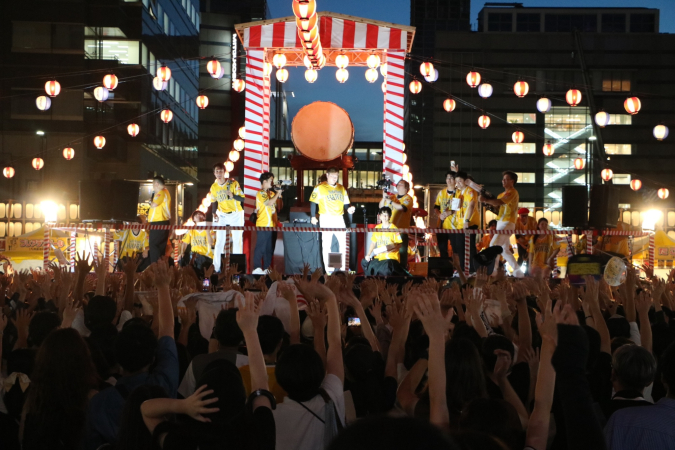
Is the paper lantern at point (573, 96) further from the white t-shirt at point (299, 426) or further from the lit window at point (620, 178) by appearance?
the lit window at point (620, 178)

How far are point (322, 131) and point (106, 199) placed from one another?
449cm

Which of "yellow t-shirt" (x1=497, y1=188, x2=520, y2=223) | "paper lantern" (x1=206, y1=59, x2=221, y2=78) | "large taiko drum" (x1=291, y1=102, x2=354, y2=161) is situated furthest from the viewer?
"paper lantern" (x1=206, y1=59, x2=221, y2=78)

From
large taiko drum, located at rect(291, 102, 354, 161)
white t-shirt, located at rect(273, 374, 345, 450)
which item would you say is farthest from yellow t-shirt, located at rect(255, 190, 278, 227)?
white t-shirt, located at rect(273, 374, 345, 450)

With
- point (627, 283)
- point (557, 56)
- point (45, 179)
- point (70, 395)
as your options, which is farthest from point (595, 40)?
point (70, 395)

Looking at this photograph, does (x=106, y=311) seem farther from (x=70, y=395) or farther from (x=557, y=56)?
(x=557, y=56)

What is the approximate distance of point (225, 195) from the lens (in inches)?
483

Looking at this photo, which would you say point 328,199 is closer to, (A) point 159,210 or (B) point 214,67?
(A) point 159,210

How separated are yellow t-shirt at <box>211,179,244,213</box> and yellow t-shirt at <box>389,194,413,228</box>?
8.96 ft

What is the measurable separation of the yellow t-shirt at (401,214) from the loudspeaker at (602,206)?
2.88 m

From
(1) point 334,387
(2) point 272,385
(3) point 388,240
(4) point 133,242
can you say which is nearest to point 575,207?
(3) point 388,240

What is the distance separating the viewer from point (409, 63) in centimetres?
4528

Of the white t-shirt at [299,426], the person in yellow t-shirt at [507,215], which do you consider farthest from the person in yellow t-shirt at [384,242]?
the white t-shirt at [299,426]

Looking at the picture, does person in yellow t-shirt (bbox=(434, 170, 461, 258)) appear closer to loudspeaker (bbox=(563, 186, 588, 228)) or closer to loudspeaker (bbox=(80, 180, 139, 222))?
loudspeaker (bbox=(563, 186, 588, 228))

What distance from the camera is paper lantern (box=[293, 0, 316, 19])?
446 inches
